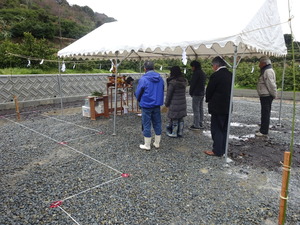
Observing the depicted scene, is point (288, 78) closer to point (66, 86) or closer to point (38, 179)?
point (66, 86)

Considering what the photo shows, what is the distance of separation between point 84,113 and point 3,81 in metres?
3.58

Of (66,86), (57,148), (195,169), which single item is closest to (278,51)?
(195,169)

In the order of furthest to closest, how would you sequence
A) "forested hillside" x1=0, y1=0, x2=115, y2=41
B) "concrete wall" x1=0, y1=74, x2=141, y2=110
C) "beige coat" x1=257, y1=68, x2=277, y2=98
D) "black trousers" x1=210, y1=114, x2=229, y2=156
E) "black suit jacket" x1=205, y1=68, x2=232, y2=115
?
"forested hillside" x1=0, y1=0, x2=115, y2=41, "concrete wall" x1=0, y1=74, x2=141, y2=110, "beige coat" x1=257, y1=68, x2=277, y2=98, "black trousers" x1=210, y1=114, x2=229, y2=156, "black suit jacket" x1=205, y1=68, x2=232, y2=115

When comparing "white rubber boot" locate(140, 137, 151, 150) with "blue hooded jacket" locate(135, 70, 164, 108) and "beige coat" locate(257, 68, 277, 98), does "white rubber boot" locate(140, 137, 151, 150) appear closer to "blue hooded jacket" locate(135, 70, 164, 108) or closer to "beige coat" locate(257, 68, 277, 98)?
"blue hooded jacket" locate(135, 70, 164, 108)

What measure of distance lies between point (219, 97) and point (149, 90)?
1172mm

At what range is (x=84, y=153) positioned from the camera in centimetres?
409

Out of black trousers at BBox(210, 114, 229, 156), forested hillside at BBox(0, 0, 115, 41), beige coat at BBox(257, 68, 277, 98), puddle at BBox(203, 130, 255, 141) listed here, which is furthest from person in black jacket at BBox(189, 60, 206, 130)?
forested hillside at BBox(0, 0, 115, 41)

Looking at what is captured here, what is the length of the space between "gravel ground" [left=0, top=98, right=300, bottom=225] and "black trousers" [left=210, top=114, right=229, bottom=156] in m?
0.24

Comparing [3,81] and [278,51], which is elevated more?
[278,51]

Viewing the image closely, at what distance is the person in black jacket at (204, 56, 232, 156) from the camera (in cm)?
362

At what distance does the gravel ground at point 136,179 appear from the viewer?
7.81 ft

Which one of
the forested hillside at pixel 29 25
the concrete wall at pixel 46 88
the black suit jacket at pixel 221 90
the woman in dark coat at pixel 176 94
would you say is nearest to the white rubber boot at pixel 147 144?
the woman in dark coat at pixel 176 94

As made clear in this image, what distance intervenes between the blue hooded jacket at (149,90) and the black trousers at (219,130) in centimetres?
101

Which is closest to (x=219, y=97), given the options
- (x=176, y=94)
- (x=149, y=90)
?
(x=176, y=94)
